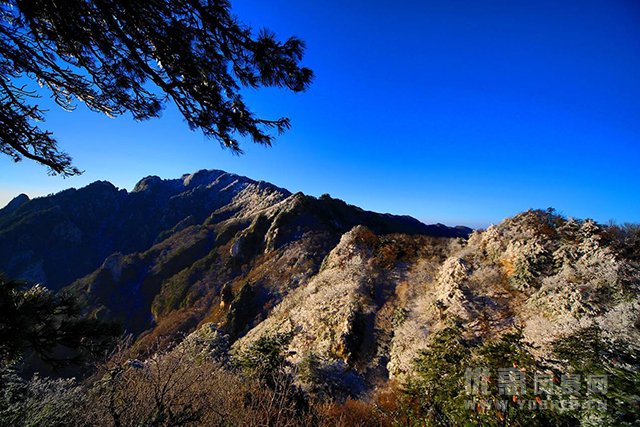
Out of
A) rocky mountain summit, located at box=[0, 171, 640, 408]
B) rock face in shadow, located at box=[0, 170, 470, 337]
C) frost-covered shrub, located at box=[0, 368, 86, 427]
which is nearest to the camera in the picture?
frost-covered shrub, located at box=[0, 368, 86, 427]

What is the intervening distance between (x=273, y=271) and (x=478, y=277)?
2351 centimetres

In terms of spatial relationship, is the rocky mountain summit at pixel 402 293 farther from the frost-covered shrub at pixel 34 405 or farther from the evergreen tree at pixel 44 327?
the frost-covered shrub at pixel 34 405

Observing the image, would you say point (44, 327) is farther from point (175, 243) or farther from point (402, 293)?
point (175, 243)

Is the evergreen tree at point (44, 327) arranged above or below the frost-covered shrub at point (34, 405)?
above

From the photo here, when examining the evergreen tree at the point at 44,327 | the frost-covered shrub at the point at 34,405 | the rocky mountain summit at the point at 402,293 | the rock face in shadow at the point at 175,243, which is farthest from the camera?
the rock face in shadow at the point at 175,243

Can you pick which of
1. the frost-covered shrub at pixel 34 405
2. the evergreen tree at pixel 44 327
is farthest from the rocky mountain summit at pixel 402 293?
the frost-covered shrub at pixel 34 405

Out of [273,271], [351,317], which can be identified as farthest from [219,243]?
[351,317]

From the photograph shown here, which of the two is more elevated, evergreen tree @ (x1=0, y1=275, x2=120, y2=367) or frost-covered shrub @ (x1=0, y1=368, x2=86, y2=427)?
evergreen tree @ (x1=0, y1=275, x2=120, y2=367)

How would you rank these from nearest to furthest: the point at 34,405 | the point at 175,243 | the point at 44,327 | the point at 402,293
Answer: the point at 44,327
the point at 34,405
the point at 402,293
the point at 175,243

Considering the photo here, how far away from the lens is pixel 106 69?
463 centimetres

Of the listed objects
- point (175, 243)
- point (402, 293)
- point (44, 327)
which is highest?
point (402, 293)

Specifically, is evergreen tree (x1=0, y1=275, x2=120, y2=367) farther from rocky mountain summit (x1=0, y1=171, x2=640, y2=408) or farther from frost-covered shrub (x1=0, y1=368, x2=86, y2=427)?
frost-covered shrub (x1=0, y1=368, x2=86, y2=427)

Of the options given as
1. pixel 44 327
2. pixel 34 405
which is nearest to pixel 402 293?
pixel 34 405

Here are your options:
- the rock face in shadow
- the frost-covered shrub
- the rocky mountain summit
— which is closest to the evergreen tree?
the rocky mountain summit
